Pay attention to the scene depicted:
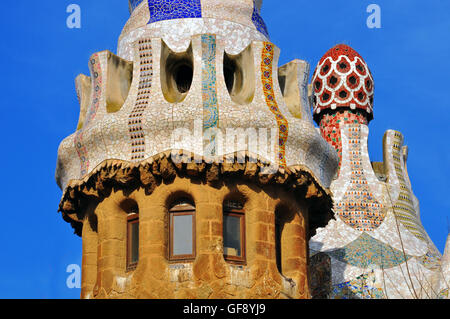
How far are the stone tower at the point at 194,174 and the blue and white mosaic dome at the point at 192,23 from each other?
0.47 feet

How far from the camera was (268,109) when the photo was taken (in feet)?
52.6

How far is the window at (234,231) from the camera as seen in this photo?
50.5 feet

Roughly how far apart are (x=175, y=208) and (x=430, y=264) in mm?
9309

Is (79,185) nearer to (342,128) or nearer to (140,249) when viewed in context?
(140,249)

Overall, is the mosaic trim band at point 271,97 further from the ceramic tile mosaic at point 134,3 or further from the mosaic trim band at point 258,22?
the ceramic tile mosaic at point 134,3

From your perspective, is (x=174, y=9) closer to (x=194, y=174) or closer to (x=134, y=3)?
(x=134, y=3)

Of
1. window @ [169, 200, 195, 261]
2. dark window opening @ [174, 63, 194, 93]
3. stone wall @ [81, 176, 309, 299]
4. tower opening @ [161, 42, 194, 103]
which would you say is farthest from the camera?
dark window opening @ [174, 63, 194, 93]

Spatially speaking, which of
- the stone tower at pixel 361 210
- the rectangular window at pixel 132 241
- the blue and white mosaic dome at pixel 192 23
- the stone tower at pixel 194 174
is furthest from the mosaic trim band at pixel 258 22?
the stone tower at pixel 361 210

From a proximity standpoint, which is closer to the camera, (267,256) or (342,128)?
(267,256)

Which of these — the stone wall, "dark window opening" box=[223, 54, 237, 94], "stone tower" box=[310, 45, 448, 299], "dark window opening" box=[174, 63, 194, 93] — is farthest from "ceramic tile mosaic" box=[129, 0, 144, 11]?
"stone tower" box=[310, 45, 448, 299]

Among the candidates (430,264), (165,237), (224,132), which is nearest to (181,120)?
(224,132)

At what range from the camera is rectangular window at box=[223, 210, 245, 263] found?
1538 centimetres

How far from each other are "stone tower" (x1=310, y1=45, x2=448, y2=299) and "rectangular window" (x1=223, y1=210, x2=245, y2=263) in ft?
20.4

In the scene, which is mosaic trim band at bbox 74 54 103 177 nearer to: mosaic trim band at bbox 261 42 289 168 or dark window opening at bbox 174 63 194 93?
dark window opening at bbox 174 63 194 93
